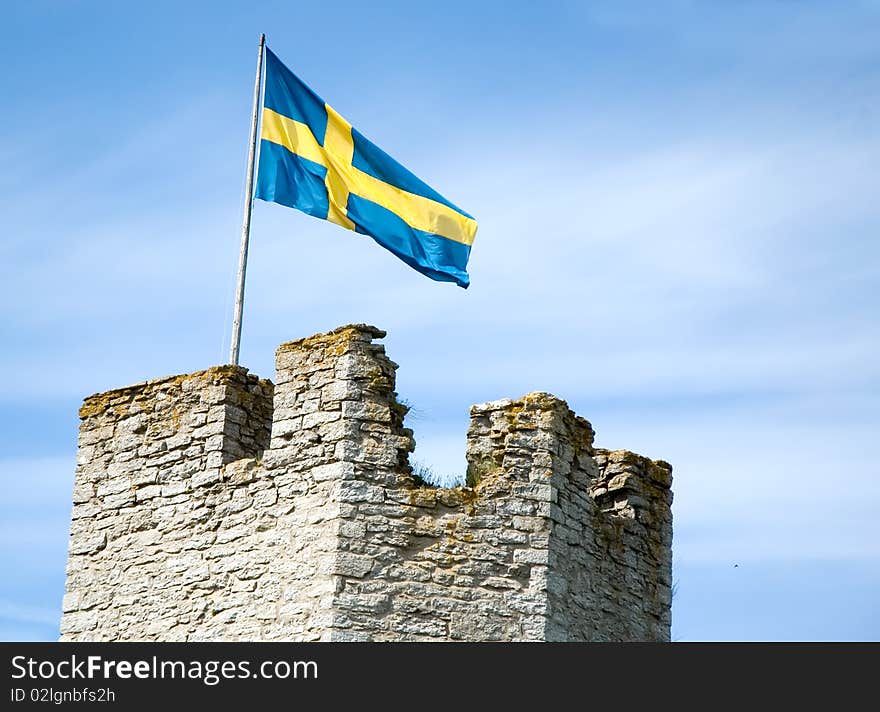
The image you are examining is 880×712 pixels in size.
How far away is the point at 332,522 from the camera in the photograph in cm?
1802

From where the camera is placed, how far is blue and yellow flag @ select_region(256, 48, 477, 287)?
2102 cm

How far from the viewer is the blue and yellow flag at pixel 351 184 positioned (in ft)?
68.9

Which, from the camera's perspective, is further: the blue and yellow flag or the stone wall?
the blue and yellow flag

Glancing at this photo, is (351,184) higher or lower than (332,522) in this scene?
higher

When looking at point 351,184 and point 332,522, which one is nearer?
point 332,522

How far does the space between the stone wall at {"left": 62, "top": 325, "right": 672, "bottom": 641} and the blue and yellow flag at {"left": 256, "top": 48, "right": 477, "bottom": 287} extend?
2.46 meters

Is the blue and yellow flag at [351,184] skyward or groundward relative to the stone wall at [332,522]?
skyward

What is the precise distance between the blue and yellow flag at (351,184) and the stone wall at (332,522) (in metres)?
2.46

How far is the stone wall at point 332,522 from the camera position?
59.1 ft

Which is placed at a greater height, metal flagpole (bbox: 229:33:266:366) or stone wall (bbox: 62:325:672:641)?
metal flagpole (bbox: 229:33:266:366)

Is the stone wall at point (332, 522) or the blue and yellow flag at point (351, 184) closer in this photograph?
the stone wall at point (332, 522)

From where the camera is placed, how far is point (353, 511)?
18.1 meters

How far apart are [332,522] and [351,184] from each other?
15.6 feet

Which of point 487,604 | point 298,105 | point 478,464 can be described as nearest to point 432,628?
point 487,604
